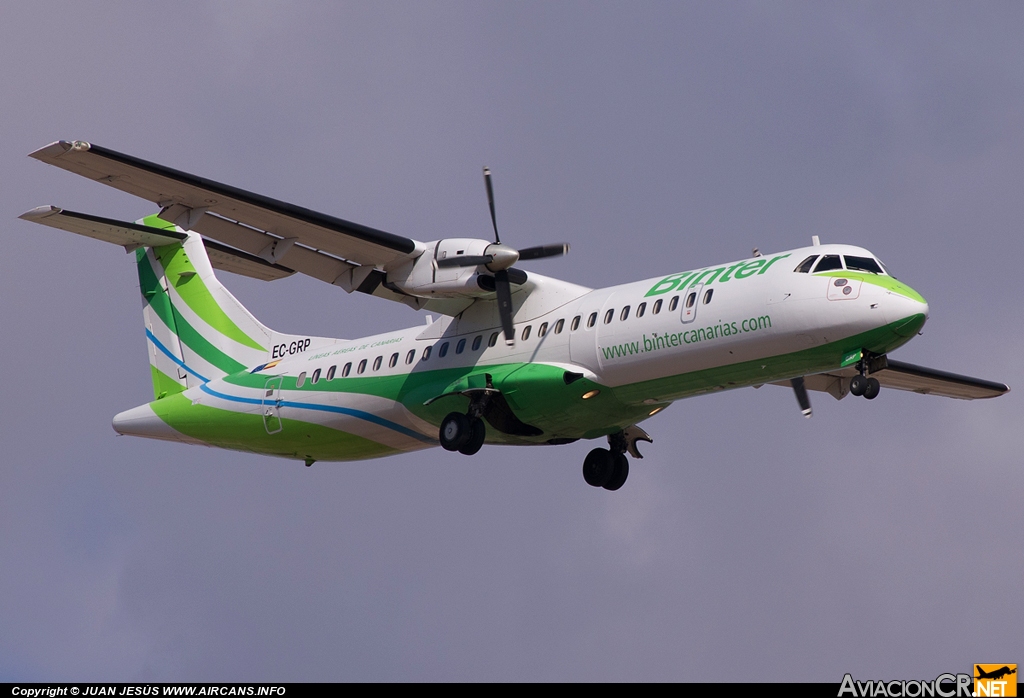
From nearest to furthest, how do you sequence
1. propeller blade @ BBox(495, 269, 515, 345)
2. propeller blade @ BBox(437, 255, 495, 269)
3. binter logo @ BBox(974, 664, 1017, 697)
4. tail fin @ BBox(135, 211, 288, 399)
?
binter logo @ BBox(974, 664, 1017, 697), propeller blade @ BBox(437, 255, 495, 269), propeller blade @ BBox(495, 269, 515, 345), tail fin @ BBox(135, 211, 288, 399)

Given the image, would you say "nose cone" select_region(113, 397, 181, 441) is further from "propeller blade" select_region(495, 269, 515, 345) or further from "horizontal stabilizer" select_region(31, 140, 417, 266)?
"propeller blade" select_region(495, 269, 515, 345)

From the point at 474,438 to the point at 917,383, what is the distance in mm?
8179

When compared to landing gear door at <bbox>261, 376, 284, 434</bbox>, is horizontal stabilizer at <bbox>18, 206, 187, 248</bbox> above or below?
above

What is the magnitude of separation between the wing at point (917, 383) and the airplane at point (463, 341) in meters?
0.04

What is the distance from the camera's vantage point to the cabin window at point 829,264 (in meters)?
18.1

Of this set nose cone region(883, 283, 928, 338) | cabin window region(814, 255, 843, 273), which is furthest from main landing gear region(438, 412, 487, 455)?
nose cone region(883, 283, 928, 338)

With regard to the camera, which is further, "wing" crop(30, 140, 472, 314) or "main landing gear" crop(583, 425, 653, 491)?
"main landing gear" crop(583, 425, 653, 491)

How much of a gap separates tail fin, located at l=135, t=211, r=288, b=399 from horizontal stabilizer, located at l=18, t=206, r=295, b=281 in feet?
0.87

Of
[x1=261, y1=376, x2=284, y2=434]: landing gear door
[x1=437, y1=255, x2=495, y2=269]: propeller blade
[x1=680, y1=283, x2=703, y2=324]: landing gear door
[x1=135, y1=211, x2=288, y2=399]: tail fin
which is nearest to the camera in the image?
[x1=680, y1=283, x2=703, y2=324]: landing gear door

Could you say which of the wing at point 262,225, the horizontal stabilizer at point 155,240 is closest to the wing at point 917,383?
the wing at point 262,225

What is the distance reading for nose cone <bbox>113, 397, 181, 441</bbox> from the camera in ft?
77.3

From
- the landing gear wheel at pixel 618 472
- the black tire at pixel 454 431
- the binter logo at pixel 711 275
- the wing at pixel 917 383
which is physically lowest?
the landing gear wheel at pixel 618 472

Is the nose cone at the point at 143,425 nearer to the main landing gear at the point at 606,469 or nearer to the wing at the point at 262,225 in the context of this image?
the wing at the point at 262,225

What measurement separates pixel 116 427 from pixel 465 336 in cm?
692
